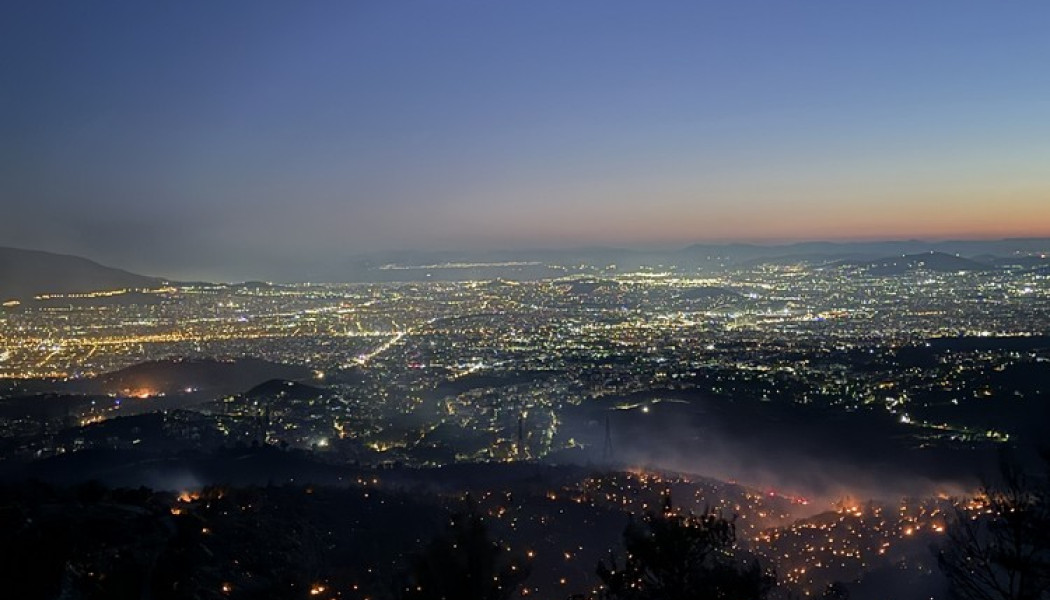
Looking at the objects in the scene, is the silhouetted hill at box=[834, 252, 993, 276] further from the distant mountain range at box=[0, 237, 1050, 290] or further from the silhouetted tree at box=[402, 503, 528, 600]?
the silhouetted tree at box=[402, 503, 528, 600]

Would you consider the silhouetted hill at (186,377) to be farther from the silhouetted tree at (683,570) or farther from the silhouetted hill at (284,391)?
the silhouetted tree at (683,570)

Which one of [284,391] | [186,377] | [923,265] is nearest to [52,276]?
[186,377]

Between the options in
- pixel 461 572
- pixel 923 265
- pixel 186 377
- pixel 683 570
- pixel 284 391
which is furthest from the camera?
pixel 923 265

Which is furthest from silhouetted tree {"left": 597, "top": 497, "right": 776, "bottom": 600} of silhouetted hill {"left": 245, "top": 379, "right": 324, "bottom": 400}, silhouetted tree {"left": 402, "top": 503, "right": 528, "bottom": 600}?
silhouetted hill {"left": 245, "top": 379, "right": 324, "bottom": 400}

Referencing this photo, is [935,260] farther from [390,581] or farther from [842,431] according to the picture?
[390,581]

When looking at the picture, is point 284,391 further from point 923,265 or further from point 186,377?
point 923,265

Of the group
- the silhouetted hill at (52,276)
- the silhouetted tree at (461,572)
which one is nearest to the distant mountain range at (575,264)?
the silhouetted hill at (52,276)
